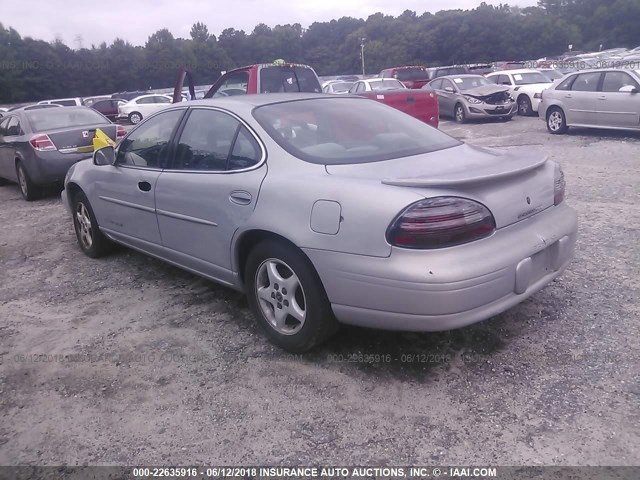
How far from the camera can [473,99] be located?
15.0m

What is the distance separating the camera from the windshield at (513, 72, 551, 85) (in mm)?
16220

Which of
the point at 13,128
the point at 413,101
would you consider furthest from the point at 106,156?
the point at 413,101

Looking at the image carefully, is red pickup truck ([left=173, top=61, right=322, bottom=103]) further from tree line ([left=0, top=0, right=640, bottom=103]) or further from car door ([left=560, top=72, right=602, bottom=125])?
tree line ([left=0, top=0, right=640, bottom=103])

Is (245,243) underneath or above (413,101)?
underneath

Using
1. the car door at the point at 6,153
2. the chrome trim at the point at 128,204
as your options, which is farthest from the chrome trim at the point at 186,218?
the car door at the point at 6,153

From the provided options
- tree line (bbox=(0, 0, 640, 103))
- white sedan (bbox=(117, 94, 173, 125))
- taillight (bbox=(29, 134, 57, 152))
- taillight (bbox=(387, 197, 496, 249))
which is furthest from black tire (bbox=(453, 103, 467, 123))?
tree line (bbox=(0, 0, 640, 103))

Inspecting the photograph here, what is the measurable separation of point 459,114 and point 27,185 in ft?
37.5

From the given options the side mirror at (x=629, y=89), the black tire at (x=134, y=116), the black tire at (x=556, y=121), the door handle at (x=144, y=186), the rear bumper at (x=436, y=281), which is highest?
the side mirror at (x=629, y=89)

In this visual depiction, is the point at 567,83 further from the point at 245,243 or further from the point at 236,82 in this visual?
the point at 245,243

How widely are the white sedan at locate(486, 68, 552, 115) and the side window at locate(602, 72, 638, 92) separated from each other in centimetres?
464

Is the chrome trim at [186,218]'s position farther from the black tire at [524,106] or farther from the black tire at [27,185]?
the black tire at [524,106]

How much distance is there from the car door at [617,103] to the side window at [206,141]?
9.24 metres

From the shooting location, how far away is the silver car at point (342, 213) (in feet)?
8.57

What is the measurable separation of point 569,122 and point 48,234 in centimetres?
1016
